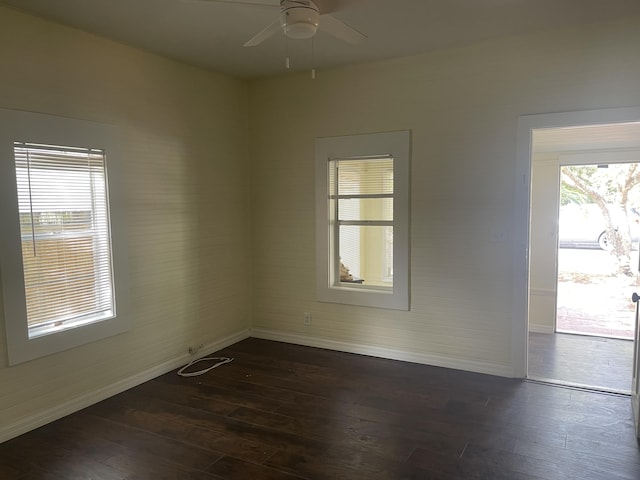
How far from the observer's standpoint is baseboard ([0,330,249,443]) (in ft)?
9.41

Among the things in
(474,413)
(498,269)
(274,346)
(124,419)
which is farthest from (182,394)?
(498,269)

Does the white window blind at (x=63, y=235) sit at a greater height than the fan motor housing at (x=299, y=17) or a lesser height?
lesser

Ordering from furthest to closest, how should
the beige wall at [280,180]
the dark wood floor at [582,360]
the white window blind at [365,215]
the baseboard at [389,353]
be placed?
the white window blind at [365,215] < the baseboard at [389,353] < the dark wood floor at [582,360] < the beige wall at [280,180]

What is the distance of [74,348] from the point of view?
10.5ft

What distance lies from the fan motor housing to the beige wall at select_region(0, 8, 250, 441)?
67.8 inches

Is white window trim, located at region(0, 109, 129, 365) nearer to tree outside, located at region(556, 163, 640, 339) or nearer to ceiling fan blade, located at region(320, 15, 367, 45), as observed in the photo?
ceiling fan blade, located at region(320, 15, 367, 45)

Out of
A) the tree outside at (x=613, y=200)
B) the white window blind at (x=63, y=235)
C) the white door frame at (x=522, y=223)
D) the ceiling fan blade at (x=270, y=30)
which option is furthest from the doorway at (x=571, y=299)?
the white window blind at (x=63, y=235)

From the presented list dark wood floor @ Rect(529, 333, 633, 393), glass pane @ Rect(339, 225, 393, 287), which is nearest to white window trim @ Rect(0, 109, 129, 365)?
glass pane @ Rect(339, 225, 393, 287)

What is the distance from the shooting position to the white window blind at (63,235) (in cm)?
290

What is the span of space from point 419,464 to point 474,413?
78 cm

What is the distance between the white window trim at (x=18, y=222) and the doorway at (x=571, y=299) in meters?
3.33

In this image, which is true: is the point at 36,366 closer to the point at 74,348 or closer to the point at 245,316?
the point at 74,348

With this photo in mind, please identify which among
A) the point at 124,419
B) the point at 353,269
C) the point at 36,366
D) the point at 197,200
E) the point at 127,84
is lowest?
the point at 124,419

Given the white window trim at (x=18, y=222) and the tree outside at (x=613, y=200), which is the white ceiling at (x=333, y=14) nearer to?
the white window trim at (x=18, y=222)
